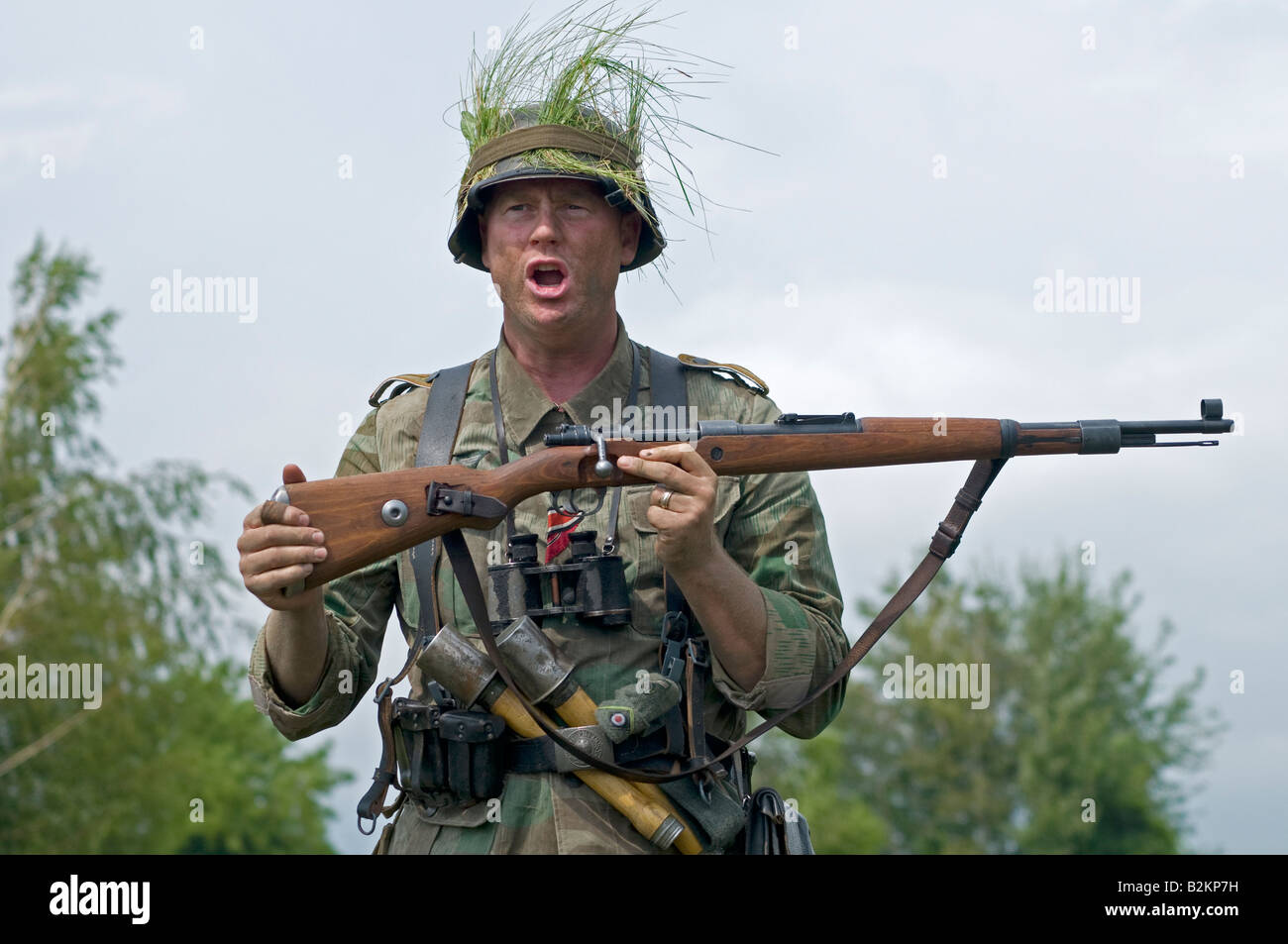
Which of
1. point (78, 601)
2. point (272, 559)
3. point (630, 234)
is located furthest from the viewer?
point (78, 601)

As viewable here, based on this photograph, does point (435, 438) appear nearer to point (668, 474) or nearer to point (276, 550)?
point (276, 550)

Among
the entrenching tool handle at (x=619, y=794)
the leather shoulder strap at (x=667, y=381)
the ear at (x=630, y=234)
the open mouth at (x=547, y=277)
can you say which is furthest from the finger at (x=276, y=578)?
the ear at (x=630, y=234)

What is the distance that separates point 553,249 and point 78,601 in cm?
2444

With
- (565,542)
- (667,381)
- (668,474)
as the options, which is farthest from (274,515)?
(667,381)

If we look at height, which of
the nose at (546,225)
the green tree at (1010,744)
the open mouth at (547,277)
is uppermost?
the nose at (546,225)

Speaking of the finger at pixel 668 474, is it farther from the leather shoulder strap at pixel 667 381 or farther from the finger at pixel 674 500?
the leather shoulder strap at pixel 667 381

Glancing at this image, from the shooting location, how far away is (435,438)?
6191mm

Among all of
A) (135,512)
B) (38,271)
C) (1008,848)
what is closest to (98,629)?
(135,512)

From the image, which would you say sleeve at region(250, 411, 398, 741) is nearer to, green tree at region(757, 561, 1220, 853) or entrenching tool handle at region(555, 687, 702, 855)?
entrenching tool handle at region(555, 687, 702, 855)

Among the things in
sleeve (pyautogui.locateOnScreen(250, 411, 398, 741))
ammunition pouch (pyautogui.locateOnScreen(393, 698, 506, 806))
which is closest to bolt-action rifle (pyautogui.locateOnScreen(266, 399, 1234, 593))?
sleeve (pyautogui.locateOnScreen(250, 411, 398, 741))

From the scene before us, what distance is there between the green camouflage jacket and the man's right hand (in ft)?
1.69

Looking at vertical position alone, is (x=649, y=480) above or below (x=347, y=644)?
above

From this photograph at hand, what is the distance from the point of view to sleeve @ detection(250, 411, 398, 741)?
5.79 m

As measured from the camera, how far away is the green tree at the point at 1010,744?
53.6 meters
